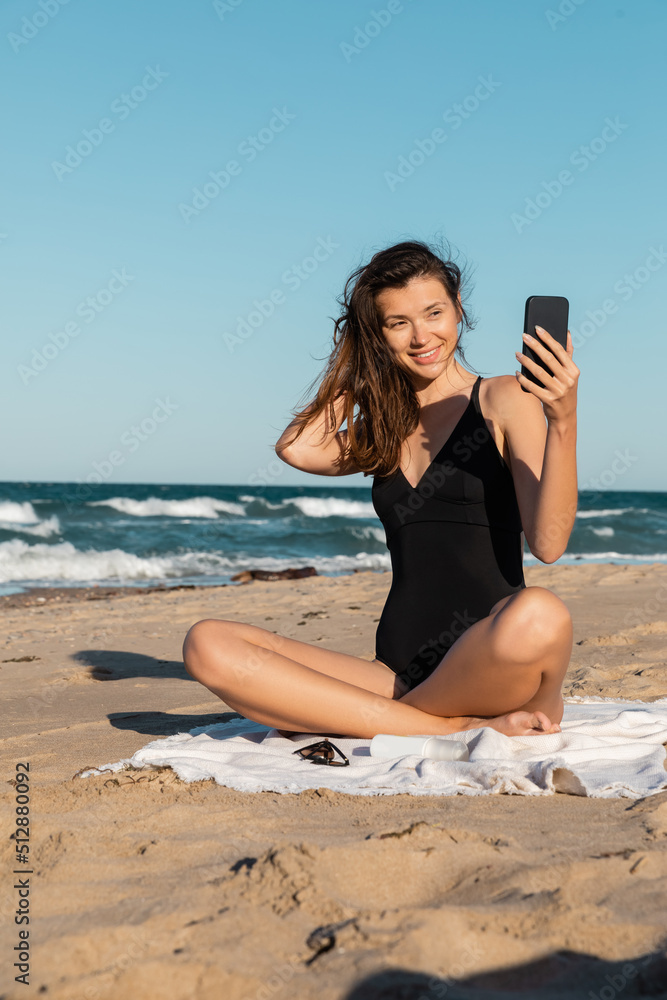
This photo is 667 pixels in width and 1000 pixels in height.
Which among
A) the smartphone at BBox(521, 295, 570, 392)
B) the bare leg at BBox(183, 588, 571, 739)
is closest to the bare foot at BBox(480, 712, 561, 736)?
the bare leg at BBox(183, 588, 571, 739)

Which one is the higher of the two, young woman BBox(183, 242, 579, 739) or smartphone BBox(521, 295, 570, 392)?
smartphone BBox(521, 295, 570, 392)

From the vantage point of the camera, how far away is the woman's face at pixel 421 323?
10.5 feet

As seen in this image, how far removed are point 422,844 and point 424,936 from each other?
0.41 meters

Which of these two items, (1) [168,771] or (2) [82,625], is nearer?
(1) [168,771]

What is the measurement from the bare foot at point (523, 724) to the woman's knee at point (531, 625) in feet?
1.17

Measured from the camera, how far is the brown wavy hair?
327cm

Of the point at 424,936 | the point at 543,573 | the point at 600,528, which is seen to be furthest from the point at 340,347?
the point at 600,528

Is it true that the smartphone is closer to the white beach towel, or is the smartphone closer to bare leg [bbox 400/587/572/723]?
bare leg [bbox 400/587/572/723]

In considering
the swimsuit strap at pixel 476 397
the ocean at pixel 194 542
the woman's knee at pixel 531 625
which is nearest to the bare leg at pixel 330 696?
the woman's knee at pixel 531 625

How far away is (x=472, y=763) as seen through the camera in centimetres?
246

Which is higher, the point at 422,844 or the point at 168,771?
the point at 422,844

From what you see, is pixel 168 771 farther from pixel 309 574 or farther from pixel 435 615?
pixel 309 574

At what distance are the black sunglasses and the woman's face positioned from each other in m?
1.51

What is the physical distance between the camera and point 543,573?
358 inches
